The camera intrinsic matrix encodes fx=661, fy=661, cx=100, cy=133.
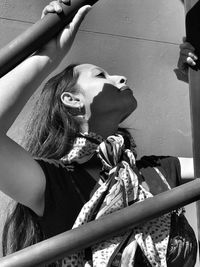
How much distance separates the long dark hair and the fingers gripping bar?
0.36 metres

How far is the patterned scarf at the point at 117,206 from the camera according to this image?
126cm

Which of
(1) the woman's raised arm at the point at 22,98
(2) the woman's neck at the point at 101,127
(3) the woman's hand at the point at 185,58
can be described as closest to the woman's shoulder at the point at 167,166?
(2) the woman's neck at the point at 101,127

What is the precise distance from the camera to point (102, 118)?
149 cm

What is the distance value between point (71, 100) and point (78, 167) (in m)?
0.19

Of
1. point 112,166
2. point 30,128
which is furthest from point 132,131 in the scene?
point 112,166

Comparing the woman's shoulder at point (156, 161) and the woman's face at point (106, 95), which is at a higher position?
the woman's face at point (106, 95)

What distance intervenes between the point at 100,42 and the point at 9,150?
0.79 m

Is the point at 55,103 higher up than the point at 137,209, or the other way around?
the point at 55,103

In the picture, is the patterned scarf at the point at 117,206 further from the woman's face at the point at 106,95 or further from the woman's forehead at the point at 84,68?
the woman's forehead at the point at 84,68

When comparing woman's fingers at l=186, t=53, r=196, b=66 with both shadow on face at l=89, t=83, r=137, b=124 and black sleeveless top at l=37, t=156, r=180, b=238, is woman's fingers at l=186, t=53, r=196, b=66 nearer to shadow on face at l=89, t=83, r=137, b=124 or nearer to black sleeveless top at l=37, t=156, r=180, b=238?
shadow on face at l=89, t=83, r=137, b=124

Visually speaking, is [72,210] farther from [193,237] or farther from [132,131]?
[132,131]

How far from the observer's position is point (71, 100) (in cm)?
152

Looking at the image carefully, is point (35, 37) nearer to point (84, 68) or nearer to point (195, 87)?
point (195, 87)

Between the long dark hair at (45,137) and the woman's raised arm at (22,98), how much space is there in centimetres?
10
